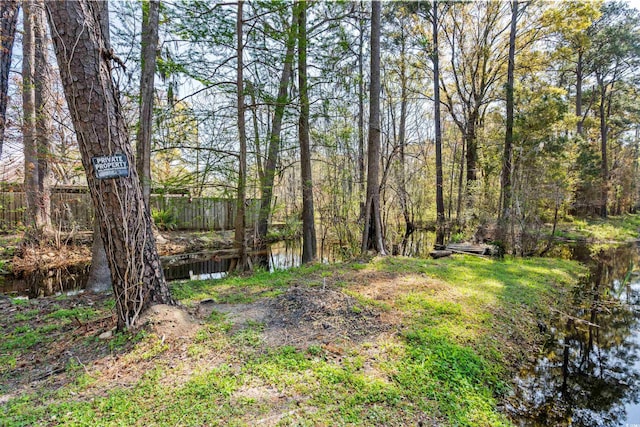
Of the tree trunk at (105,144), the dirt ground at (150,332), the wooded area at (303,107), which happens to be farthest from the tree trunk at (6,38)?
the dirt ground at (150,332)

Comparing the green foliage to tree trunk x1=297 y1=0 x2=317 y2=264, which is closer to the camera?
tree trunk x1=297 y1=0 x2=317 y2=264

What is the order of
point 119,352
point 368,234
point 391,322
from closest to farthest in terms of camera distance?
point 119,352
point 391,322
point 368,234

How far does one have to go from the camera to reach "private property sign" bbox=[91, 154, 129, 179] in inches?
96.8

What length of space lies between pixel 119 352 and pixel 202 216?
9720mm

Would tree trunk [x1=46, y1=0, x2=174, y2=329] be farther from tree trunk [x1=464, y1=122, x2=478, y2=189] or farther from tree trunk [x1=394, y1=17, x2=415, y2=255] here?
tree trunk [x1=464, y1=122, x2=478, y2=189]

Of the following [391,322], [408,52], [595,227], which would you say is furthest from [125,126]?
[595,227]

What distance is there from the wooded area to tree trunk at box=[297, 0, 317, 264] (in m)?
0.03

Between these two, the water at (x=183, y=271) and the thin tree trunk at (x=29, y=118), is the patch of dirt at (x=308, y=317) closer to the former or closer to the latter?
the water at (x=183, y=271)

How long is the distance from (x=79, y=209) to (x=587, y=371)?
1136 centimetres

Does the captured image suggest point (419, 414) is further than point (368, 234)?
No

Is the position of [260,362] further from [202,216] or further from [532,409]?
[202,216]

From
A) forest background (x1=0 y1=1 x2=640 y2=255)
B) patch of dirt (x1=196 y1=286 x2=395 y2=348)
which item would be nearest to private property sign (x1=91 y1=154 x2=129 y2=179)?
forest background (x1=0 y1=1 x2=640 y2=255)

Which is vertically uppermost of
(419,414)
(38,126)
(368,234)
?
(38,126)

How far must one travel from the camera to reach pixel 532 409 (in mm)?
2559
